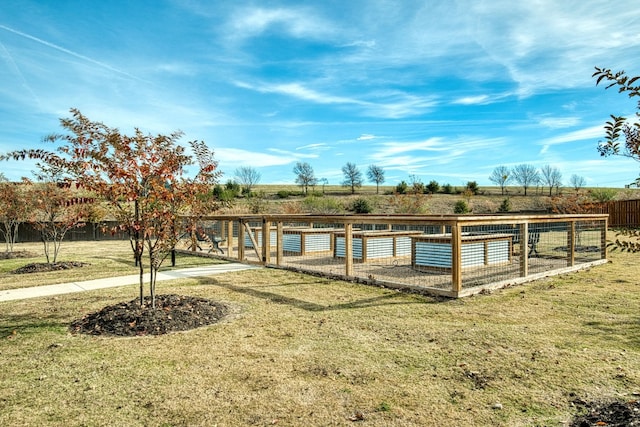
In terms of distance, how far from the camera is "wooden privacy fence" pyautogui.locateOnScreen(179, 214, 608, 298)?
689 cm

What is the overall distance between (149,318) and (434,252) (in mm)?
6160

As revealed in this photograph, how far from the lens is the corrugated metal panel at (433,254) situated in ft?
28.5

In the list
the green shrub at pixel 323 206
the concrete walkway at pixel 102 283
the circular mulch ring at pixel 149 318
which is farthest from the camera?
the green shrub at pixel 323 206

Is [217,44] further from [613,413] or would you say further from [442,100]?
[442,100]

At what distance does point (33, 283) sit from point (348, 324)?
7.15 m

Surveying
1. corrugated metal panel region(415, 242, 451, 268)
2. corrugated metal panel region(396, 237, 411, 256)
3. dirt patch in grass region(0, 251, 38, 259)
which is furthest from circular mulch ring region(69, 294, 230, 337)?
dirt patch in grass region(0, 251, 38, 259)

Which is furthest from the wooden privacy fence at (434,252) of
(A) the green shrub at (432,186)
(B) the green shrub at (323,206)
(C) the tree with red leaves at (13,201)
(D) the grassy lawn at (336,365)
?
(A) the green shrub at (432,186)

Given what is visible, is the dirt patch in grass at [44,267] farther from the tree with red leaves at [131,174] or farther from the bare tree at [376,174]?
the bare tree at [376,174]

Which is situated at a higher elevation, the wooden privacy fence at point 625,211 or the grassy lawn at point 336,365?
the wooden privacy fence at point 625,211

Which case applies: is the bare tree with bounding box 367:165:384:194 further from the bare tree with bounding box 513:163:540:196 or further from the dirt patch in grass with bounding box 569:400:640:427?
the dirt patch in grass with bounding box 569:400:640:427

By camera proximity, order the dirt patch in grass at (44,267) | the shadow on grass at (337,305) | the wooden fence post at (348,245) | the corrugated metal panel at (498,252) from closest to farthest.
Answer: the shadow on grass at (337,305), the wooden fence post at (348,245), the corrugated metal panel at (498,252), the dirt patch in grass at (44,267)

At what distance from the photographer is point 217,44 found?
11836mm

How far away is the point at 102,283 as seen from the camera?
799 cm

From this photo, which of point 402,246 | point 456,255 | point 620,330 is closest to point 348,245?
→ point 456,255
